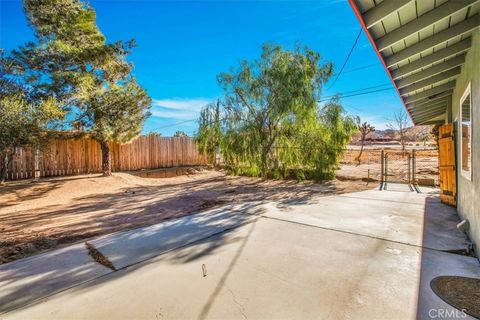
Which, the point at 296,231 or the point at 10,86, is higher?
the point at 10,86

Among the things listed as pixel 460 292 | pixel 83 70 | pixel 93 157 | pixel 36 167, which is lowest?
pixel 460 292

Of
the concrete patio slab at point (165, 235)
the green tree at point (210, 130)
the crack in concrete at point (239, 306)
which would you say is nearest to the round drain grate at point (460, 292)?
the crack in concrete at point (239, 306)

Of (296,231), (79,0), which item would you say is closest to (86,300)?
(296,231)

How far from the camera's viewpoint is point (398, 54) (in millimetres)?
3762

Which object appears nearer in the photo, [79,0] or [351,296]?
[351,296]

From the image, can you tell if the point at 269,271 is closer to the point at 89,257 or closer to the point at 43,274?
the point at 89,257

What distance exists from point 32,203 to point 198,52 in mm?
8597

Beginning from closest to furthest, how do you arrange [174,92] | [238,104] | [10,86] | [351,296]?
[351,296] → [10,86] → [238,104] → [174,92]

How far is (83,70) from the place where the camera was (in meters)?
9.25

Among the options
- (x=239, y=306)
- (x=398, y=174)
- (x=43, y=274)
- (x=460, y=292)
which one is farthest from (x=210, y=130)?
(x=460, y=292)

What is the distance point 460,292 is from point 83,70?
453 inches

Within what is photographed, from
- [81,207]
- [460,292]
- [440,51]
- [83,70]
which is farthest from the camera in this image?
[83,70]

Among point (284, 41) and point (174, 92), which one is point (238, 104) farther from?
point (174, 92)

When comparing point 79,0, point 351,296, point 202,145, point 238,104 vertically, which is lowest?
point 351,296
